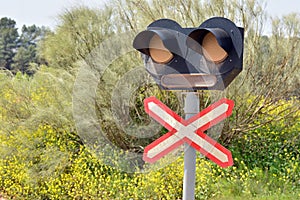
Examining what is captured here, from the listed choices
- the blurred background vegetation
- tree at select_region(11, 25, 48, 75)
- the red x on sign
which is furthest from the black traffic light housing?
tree at select_region(11, 25, 48, 75)

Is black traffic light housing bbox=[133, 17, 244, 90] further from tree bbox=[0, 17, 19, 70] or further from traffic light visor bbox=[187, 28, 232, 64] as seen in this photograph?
tree bbox=[0, 17, 19, 70]

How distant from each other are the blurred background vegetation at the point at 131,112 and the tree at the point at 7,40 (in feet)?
78.2

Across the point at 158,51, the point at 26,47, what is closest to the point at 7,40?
the point at 26,47

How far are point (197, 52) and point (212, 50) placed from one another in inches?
3.5

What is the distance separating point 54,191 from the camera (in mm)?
5809

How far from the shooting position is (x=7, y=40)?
3341 cm

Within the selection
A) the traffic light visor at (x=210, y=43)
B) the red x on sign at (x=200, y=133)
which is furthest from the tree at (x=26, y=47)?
the traffic light visor at (x=210, y=43)

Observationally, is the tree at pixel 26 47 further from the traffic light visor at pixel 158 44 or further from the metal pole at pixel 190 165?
the metal pole at pixel 190 165

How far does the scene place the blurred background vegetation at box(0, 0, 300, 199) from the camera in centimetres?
593

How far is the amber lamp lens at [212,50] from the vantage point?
8.18ft

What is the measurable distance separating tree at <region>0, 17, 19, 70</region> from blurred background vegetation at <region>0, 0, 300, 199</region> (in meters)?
23.8

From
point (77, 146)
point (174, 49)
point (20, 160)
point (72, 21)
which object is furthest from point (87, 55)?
point (174, 49)

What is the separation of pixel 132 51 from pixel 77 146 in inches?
67.4

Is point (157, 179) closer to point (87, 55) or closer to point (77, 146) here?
point (77, 146)
